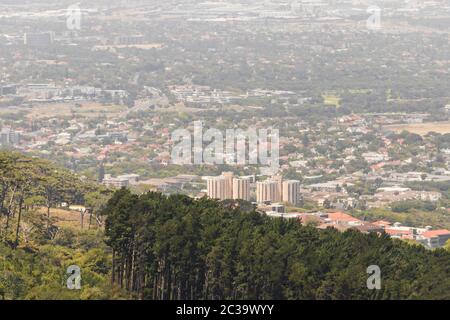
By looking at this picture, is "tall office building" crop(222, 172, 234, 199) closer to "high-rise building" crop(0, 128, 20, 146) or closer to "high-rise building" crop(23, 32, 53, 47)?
"high-rise building" crop(0, 128, 20, 146)

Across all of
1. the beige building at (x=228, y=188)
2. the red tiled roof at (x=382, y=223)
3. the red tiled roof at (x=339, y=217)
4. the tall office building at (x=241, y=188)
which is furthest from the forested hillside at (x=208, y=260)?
the beige building at (x=228, y=188)

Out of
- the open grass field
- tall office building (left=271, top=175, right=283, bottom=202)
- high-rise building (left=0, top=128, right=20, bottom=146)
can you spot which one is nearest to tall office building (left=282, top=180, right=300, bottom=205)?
tall office building (left=271, top=175, right=283, bottom=202)

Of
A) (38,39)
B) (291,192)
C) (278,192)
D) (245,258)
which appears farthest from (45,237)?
(38,39)

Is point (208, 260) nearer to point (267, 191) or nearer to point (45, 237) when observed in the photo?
point (45, 237)
